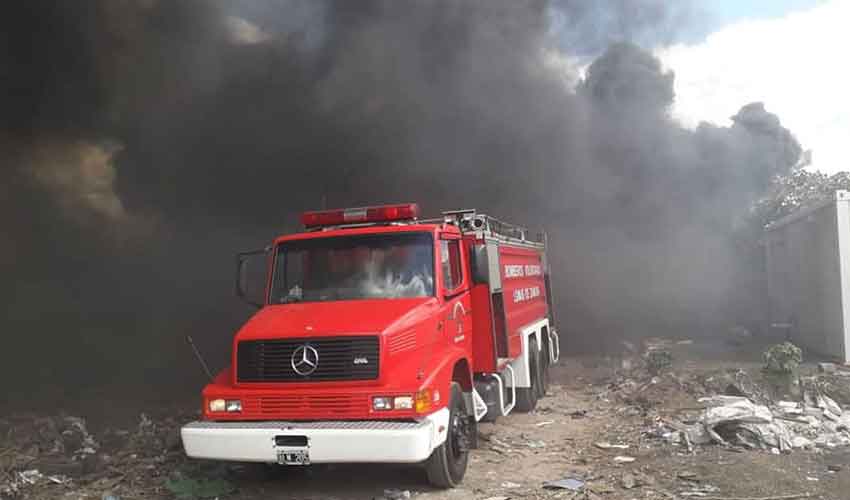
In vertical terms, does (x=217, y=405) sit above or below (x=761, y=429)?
above

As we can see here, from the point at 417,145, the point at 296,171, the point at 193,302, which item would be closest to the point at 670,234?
the point at 417,145

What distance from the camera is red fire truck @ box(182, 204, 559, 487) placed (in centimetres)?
554

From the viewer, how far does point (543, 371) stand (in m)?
11.3

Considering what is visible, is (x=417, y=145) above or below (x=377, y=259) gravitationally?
above

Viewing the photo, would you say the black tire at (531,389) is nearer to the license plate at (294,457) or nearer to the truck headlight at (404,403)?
the truck headlight at (404,403)

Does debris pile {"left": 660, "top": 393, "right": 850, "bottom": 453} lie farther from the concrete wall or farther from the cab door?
the concrete wall

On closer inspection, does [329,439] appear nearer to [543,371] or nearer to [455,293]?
[455,293]

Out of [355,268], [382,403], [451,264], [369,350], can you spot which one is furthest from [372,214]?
[382,403]

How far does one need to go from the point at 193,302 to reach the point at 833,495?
59.7 ft

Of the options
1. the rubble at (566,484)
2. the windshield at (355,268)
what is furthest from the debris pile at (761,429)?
the windshield at (355,268)

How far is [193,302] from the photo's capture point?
68.4ft

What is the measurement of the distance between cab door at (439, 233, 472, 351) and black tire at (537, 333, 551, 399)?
3.70m

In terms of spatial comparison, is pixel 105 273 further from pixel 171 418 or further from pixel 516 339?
pixel 516 339

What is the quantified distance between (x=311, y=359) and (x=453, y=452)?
1.56 m
